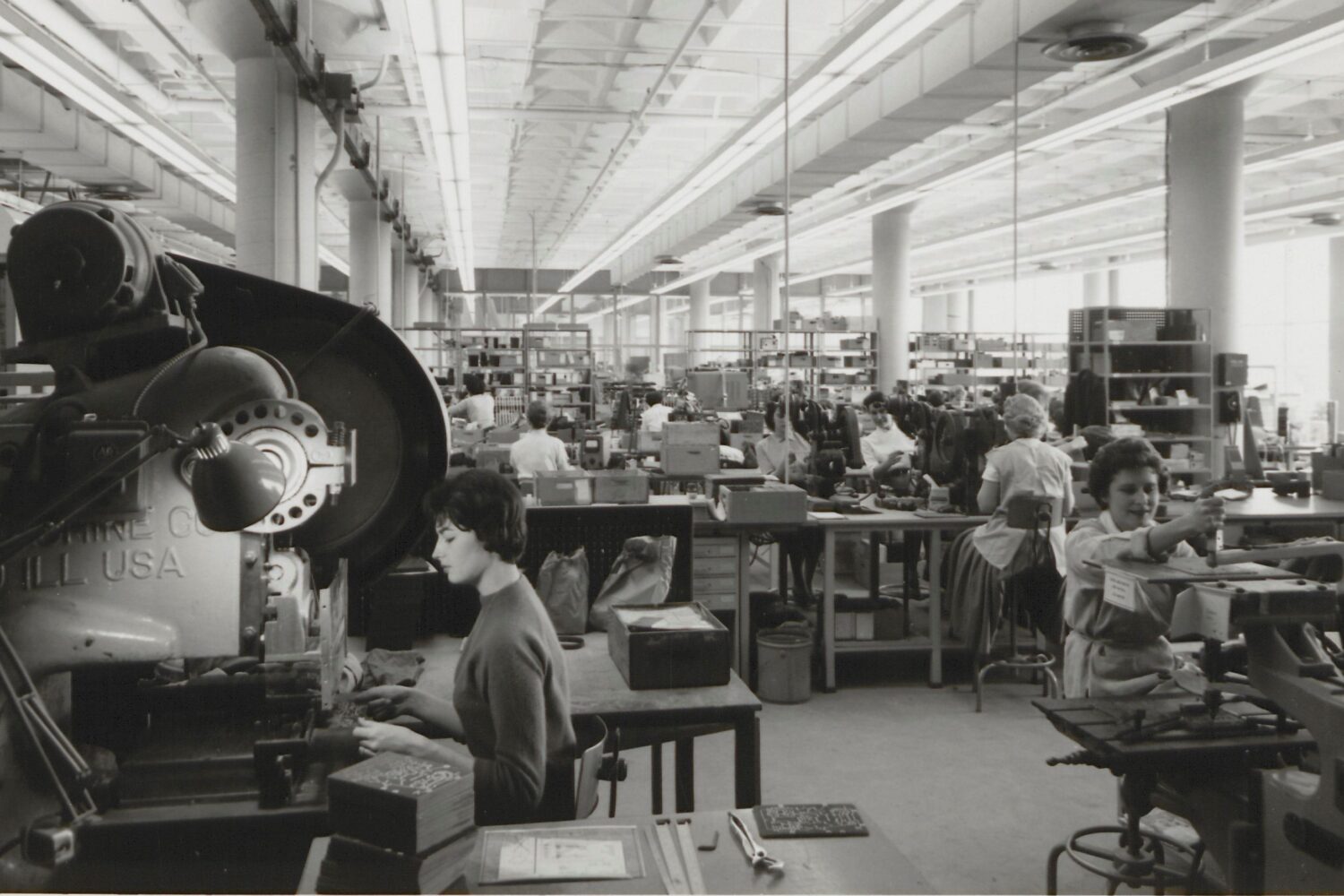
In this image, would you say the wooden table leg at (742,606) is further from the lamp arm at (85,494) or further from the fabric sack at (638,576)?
the lamp arm at (85,494)

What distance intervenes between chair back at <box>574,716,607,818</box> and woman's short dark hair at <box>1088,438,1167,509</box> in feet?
4.97

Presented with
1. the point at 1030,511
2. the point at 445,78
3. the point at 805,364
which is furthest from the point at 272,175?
the point at 805,364

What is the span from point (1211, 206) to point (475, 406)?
6504mm

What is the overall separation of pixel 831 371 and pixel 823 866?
12064 mm

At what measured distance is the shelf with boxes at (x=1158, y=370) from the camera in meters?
8.13

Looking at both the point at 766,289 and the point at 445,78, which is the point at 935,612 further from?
the point at 766,289

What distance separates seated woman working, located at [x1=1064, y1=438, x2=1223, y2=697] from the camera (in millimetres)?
2770

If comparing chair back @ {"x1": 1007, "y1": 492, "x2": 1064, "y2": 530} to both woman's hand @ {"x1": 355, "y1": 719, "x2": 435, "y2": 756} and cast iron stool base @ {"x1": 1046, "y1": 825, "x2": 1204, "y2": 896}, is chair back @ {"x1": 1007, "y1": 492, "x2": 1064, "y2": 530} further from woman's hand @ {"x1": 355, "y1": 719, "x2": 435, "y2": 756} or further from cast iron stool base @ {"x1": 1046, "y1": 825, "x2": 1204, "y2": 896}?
woman's hand @ {"x1": 355, "y1": 719, "x2": 435, "y2": 756}

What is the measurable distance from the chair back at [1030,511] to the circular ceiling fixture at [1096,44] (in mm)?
2782

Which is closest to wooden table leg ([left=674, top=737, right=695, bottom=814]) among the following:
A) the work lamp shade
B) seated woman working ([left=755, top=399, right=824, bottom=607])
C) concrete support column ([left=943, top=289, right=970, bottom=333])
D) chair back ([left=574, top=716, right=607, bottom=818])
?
chair back ([left=574, top=716, right=607, bottom=818])

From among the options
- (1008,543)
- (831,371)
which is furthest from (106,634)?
(831,371)

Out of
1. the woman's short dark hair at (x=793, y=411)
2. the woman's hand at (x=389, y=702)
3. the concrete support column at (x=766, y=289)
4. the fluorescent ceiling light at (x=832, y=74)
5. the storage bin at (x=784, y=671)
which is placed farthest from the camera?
the concrete support column at (x=766, y=289)

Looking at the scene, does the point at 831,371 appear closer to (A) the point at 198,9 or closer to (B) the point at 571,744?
(A) the point at 198,9

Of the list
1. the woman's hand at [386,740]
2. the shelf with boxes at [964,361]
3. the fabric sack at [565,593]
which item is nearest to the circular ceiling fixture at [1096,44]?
the fabric sack at [565,593]
